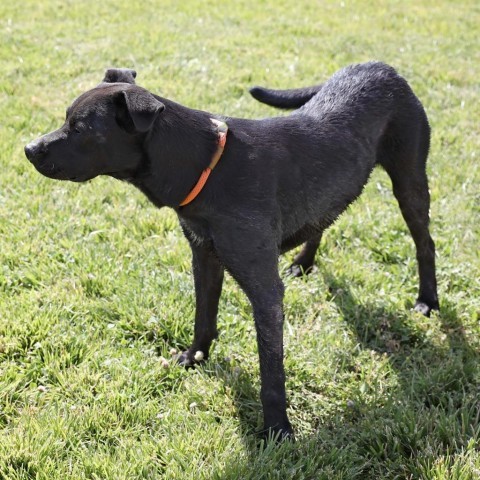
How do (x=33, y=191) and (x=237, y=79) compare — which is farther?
(x=237, y=79)

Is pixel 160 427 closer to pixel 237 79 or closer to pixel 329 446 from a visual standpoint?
pixel 329 446

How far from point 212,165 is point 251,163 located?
0.73ft

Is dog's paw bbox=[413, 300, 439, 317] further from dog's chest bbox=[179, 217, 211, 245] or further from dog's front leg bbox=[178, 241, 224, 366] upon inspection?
dog's chest bbox=[179, 217, 211, 245]

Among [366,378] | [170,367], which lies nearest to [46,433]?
[170,367]

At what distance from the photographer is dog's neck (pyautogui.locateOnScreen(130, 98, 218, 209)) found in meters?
2.89

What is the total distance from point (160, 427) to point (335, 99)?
6.85ft

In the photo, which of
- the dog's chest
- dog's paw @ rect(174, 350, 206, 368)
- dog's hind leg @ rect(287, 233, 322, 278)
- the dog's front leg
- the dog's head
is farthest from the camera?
dog's hind leg @ rect(287, 233, 322, 278)

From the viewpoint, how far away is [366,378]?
11.7 feet

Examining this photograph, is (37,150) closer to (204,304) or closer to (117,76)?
(117,76)

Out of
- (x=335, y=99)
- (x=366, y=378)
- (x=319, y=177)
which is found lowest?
(x=366, y=378)

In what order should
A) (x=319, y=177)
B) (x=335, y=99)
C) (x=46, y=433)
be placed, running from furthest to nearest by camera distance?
(x=335, y=99)
(x=319, y=177)
(x=46, y=433)

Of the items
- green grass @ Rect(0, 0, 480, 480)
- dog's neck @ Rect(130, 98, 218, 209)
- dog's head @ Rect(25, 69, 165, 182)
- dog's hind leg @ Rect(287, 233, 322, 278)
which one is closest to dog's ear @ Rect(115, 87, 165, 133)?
dog's head @ Rect(25, 69, 165, 182)

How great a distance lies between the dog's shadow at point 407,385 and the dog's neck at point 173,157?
3.76ft

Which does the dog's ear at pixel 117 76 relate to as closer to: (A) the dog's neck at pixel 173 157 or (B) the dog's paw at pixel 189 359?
(A) the dog's neck at pixel 173 157
